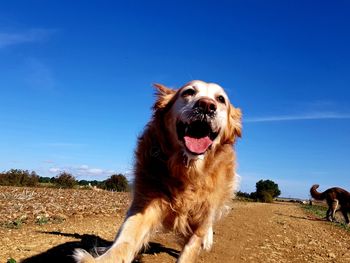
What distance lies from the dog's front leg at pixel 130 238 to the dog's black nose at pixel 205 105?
4.48 feet

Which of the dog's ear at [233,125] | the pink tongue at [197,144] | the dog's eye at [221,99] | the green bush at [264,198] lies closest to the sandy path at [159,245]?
the dog's ear at [233,125]

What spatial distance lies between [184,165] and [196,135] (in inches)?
16.3

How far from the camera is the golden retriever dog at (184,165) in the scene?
5375mm

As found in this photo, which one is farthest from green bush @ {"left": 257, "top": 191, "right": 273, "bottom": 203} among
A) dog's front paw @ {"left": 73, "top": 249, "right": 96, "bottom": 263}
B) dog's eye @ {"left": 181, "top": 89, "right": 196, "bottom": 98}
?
dog's front paw @ {"left": 73, "top": 249, "right": 96, "bottom": 263}

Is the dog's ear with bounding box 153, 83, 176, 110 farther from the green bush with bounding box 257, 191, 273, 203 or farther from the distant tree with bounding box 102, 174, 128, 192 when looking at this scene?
the green bush with bounding box 257, 191, 273, 203

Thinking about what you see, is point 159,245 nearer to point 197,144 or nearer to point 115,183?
point 197,144

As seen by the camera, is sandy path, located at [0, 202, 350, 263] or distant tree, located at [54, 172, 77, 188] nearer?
sandy path, located at [0, 202, 350, 263]

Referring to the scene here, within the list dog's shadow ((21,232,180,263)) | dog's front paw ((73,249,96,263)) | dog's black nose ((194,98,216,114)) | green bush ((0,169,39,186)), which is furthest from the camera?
green bush ((0,169,39,186))

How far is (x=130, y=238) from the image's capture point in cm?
510

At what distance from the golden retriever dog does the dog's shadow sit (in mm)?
773

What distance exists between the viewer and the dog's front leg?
4.70 m

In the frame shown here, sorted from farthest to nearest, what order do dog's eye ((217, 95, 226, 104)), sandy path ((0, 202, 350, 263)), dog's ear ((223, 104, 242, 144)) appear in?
sandy path ((0, 202, 350, 263)), dog's ear ((223, 104, 242, 144)), dog's eye ((217, 95, 226, 104))

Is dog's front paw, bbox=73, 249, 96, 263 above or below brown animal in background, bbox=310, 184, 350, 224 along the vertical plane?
below

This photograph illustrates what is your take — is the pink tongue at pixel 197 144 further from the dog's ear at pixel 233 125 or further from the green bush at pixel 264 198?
the green bush at pixel 264 198
